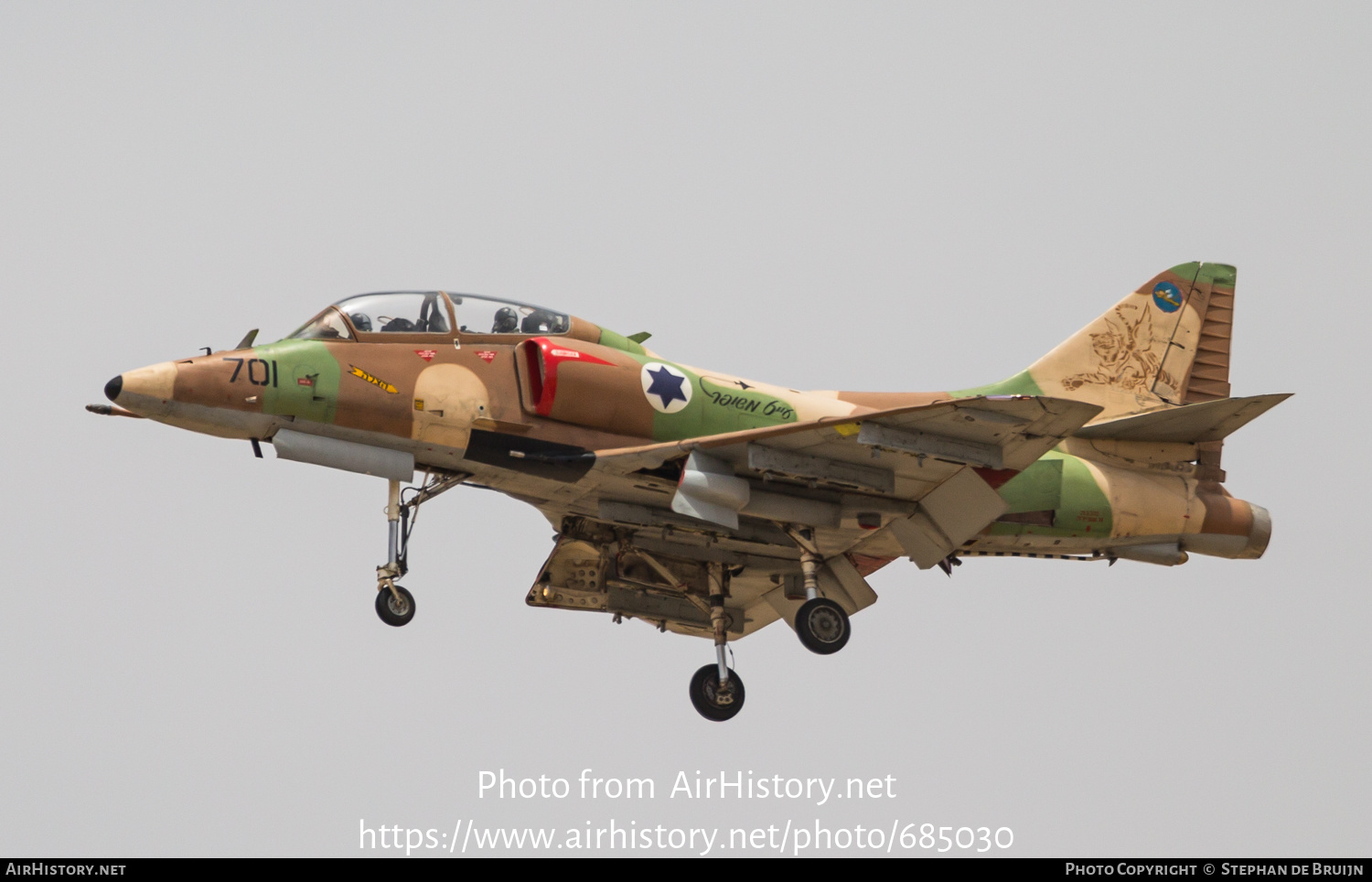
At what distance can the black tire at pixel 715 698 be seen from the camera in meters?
23.4

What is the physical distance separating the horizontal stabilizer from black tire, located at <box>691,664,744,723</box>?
5.54 metres

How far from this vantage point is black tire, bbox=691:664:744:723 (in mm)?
23391

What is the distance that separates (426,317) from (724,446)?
374 cm

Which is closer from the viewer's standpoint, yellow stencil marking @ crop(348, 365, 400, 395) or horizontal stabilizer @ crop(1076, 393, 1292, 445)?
yellow stencil marking @ crop(348, 365, 400, 395)

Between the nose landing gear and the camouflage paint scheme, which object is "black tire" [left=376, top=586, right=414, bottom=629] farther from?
the nose landing gear

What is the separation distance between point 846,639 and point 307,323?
732 cm

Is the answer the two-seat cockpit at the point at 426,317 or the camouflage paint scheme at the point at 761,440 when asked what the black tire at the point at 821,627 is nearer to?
the camouflage paint scheme at the point at 761,440

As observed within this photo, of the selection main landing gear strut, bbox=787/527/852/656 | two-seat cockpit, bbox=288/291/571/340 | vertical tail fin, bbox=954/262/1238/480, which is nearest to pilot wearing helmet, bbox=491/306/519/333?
two-seat cockpit, bbox=288/291/571/340

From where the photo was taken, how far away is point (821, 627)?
2111 cm

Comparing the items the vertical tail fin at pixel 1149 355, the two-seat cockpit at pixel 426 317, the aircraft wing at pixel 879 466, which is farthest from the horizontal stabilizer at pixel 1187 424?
the two-seat cockpit at pixel 426 317

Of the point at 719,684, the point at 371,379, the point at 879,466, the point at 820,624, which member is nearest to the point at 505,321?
the point at 371,379

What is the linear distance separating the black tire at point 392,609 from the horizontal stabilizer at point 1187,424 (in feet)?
28.0

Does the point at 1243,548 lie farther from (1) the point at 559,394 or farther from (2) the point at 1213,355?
(1) the point at 559,394

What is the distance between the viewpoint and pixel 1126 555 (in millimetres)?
22938
